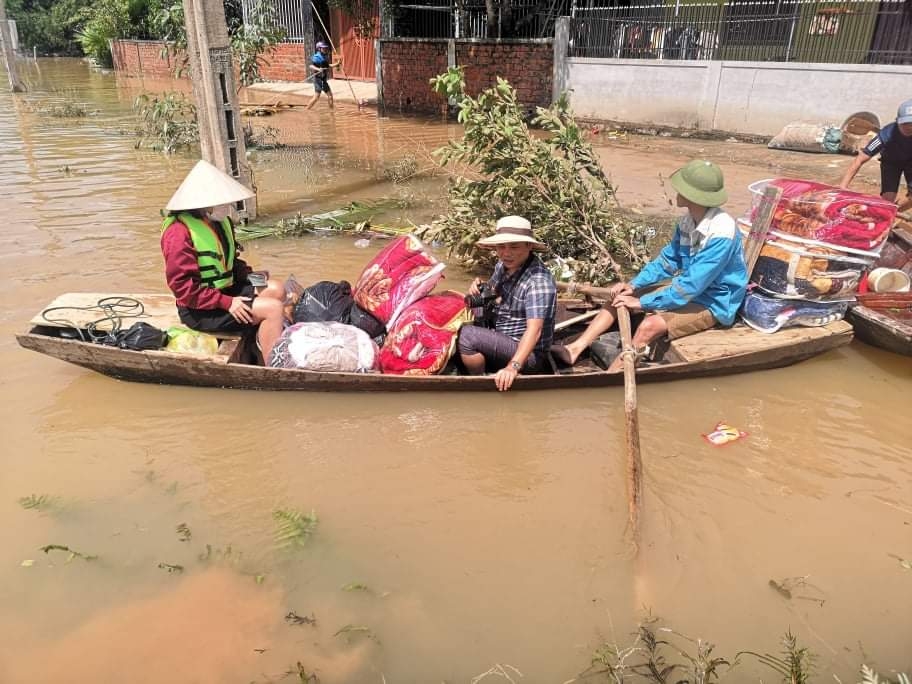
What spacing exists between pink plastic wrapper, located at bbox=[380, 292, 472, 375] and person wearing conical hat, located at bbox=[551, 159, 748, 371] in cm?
88

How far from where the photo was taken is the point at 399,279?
446cm

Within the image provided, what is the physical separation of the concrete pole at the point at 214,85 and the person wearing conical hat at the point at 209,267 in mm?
3318

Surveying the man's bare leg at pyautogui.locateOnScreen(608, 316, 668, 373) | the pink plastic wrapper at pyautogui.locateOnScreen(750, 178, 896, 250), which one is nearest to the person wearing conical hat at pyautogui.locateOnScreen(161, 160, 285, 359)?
the man's bare leg at pyautogui.locateOnScreen(608, 316, 668, 373)

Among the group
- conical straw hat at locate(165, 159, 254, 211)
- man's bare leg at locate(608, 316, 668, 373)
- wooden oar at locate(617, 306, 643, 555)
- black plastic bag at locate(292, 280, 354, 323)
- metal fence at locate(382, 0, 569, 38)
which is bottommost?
wooden oar at locate(617, 306, 643, 555)

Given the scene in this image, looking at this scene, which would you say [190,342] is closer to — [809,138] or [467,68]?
[809,138]

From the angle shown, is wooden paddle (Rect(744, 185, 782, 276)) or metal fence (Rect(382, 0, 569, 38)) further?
metal fence (Rect(382, 0, 569, 38))

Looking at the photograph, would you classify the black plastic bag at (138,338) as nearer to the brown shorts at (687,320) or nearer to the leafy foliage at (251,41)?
the brown shorts at (687,320)

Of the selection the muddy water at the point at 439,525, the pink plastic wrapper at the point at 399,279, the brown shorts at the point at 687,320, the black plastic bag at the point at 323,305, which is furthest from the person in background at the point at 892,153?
the black plastic bag at the point at 323,305

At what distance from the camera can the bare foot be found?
4.77 metres

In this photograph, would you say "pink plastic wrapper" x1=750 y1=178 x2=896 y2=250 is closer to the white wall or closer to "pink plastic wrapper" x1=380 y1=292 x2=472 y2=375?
"pink plastic wrapper" x1=380 y1=292 x2=472 y2=375

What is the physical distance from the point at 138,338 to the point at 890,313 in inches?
212

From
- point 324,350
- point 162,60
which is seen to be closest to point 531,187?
point 324,350

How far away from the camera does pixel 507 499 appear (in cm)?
373

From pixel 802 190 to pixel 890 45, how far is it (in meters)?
8.88
